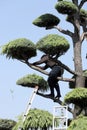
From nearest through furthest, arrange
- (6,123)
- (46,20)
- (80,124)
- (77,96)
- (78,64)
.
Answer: (80,124), (77,96), (78,64), (46,20), (6,123)

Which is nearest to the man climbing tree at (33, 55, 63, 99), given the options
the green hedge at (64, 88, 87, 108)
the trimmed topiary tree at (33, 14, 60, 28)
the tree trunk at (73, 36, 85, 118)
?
the tree trunk at (73, 36, 85, 118)

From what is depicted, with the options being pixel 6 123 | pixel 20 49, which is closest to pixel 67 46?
pixel 20 49

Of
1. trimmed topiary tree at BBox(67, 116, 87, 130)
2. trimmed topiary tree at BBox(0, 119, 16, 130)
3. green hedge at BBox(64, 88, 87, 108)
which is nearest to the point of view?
trimmed topiary tree at BBox(67, 116, 87, 130)

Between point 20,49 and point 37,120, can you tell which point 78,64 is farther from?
point 37,120

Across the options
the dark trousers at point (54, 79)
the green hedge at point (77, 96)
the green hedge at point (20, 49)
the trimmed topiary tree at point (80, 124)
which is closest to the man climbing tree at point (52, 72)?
the dark trousers at point (54, 79)

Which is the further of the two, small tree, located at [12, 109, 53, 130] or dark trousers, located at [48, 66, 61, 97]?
dark trousers, located at [48, 66, 61, 97]

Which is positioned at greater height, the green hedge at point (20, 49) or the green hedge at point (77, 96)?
the green hedge at point (20, 49)

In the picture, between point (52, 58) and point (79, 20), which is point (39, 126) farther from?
point (79, 20)

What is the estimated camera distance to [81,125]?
721cm

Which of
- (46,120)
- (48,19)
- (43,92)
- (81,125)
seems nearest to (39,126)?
(46,120)

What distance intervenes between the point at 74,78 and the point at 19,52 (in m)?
1.18

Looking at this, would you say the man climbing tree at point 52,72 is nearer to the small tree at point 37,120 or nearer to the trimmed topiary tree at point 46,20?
the small tree at point 37,120

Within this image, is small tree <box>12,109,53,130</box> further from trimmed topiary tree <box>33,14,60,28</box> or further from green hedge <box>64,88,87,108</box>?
trimmed topiary tree <box>33,14,60,28</box>

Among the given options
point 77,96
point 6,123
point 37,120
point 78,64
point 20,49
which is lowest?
point 37,120
